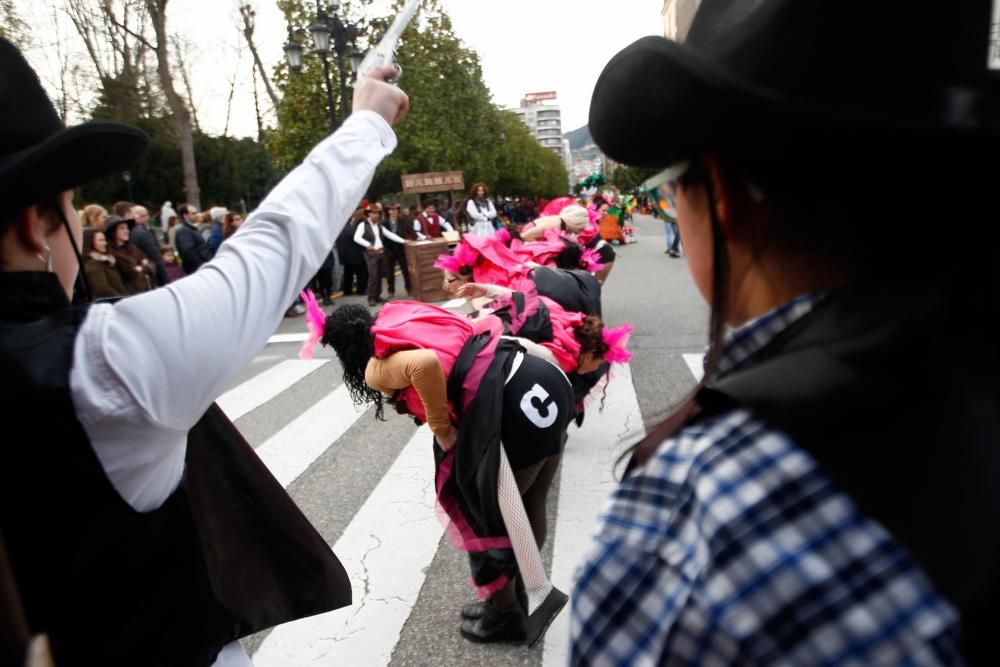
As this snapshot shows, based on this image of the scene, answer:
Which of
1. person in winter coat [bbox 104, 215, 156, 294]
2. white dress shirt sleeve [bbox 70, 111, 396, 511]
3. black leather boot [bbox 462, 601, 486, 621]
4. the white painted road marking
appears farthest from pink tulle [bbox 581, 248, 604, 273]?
person in winter coat [bbox 104, 215, 156, 294]

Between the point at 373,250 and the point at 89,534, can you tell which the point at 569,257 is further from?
the point at 373,250

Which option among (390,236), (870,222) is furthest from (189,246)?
(870,222)

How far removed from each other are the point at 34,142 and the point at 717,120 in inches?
39.1

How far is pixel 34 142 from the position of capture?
97cm

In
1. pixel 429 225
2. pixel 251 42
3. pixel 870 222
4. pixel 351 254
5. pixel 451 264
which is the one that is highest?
pixel 251 42

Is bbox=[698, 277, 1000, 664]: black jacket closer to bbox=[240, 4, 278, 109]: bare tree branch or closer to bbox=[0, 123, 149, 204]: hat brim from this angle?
bbox=[0, 123, 149, 204]: hat brim

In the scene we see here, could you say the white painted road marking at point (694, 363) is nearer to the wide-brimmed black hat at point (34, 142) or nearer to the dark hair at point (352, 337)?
the dark hair at point (352, 337)

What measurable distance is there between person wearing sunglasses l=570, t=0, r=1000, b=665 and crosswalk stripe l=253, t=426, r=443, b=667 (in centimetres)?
235

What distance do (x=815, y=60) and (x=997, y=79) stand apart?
0.67 feet

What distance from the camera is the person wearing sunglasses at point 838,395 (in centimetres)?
59

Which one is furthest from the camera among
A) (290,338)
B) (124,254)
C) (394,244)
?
(394,244)

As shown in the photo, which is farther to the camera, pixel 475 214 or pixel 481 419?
pixel 475 214

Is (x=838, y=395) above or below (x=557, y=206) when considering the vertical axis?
above

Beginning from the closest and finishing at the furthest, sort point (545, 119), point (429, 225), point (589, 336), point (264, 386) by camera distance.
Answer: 1. point (589, 336)
2. point (264, 386)
3. point (429, 225)
4. point (545, 119)
